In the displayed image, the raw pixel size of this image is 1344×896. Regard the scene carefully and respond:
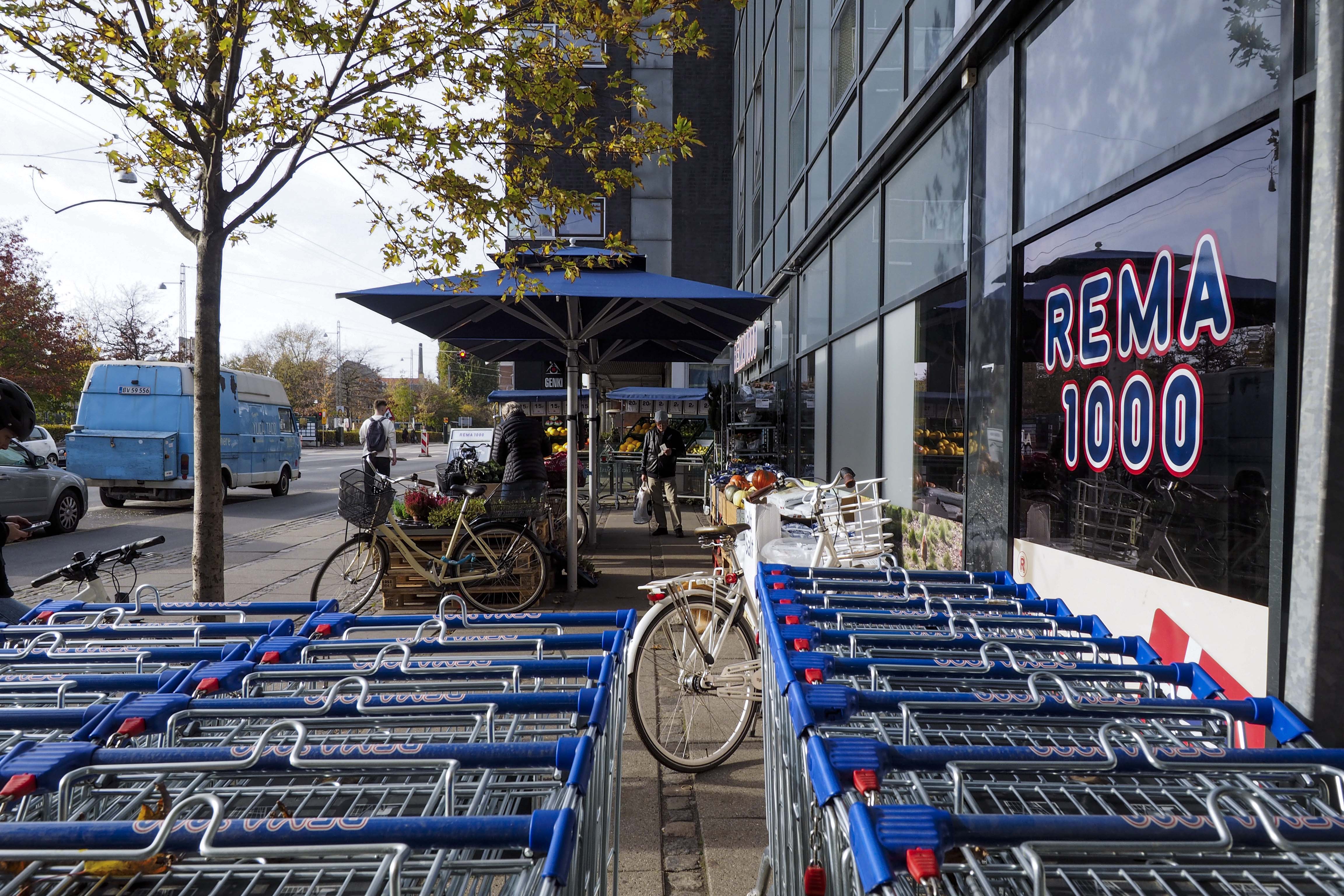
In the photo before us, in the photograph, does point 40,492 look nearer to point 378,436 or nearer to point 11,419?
point 378,436

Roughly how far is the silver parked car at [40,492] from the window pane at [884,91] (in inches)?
443

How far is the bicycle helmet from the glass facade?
5.03 m

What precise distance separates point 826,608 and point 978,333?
3.31 metres

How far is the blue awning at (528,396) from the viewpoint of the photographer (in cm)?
1844

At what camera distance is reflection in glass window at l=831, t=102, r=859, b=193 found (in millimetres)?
8352

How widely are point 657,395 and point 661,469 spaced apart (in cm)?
879

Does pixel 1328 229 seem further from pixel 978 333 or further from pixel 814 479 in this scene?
pixel 814 479

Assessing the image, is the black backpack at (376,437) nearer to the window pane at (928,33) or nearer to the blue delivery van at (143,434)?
the blue delivery van at (143,434)

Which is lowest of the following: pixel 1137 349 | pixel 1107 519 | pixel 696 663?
pixel 696 663

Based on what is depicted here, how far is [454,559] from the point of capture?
7.07 m

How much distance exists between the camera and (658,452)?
12.4 m

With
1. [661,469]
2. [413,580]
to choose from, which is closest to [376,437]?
[661,469]

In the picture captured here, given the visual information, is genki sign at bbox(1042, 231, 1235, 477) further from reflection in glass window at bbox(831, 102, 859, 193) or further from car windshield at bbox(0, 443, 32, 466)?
car windshield at bbox(0, 443, 32, 466)

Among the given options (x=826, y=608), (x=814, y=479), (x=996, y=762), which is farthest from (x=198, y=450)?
(x=814, y=479)
